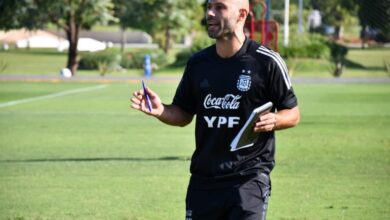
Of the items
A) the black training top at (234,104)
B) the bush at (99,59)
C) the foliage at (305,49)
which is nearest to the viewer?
the black training top at (234,104)

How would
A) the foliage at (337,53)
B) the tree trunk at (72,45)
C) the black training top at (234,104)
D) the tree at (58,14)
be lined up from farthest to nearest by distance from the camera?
the foliage at (337,53), the tree trunk at (72,45), the tree at (58,14), the black training top at (234,104)

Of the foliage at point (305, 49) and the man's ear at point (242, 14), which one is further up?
the man's ear at point (242, 14)

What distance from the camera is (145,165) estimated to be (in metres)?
15.1

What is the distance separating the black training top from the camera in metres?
6.23

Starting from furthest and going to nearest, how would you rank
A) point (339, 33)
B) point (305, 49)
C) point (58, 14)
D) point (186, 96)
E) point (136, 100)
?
point (339, 33)
point (305, 49)
point (58, 14)
point (186, 96)
point (136, 100)

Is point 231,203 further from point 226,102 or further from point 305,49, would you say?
point 305,49

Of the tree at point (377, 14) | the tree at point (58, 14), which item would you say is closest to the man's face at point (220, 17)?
the tree at point (377, 14)

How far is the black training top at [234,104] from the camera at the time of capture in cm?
623


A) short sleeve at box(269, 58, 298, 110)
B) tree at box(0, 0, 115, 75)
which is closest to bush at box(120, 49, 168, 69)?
tree at box(0, 0, 115, 75)

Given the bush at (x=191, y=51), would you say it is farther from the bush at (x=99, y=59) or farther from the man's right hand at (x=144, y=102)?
the man's right hand at (x=144, y=102)

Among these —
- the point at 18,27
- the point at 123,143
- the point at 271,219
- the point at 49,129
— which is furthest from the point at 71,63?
the point at 271,219

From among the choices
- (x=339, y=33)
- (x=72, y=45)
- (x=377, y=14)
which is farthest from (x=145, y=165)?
(x=339, y=33)

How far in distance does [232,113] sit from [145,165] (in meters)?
8.97

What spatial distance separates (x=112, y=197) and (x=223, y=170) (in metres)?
5.84
